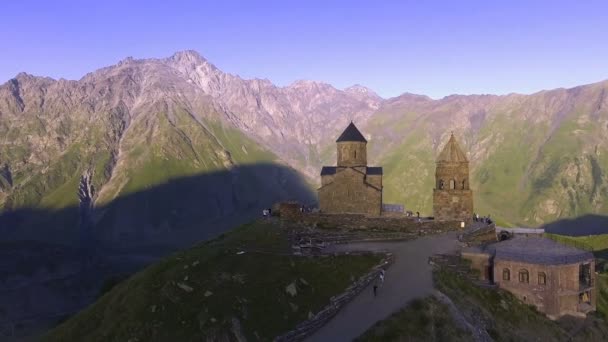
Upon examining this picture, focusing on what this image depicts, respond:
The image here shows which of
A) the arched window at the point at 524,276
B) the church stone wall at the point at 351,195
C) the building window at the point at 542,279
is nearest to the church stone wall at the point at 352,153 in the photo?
the church stone wall at the point at 351,195

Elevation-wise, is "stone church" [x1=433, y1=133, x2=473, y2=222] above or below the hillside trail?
above

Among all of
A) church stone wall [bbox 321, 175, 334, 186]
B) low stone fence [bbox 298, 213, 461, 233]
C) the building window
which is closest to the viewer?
the building window

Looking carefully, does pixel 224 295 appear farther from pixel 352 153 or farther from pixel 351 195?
pixel 352 153

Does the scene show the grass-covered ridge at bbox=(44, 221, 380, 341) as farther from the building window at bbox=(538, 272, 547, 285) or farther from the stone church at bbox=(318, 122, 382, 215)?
the stone church at bbox=(318, 122, 382, 215)

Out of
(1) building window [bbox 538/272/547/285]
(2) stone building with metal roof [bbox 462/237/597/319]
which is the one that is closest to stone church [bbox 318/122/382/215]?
(2) stone building with metal roof [bbox 462/237/597/319]

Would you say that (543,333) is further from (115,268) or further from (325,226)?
(115,268)

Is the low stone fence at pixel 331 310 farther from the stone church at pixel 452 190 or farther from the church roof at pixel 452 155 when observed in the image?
the church roof at pixel 452 155

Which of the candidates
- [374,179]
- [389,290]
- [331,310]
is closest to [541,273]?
[389,290]

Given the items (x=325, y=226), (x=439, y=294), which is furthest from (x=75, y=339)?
(x=439, y=294)

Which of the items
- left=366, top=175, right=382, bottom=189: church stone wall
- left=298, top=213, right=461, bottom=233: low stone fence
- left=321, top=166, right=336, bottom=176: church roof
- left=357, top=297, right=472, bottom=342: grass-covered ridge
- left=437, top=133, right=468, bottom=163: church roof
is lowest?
left=357, top=297, right=472, bottom=342: grass-covered ridge
